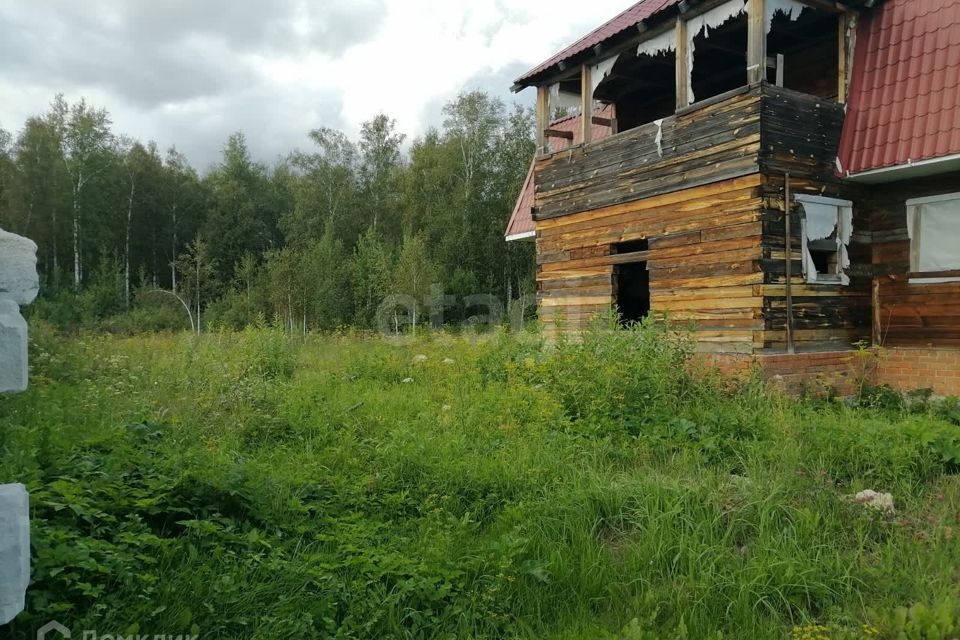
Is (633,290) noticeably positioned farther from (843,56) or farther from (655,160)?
(843,56)

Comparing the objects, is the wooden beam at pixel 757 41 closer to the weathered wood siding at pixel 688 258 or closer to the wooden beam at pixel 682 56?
the wooden beam at pixel 682 56

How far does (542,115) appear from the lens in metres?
11.1

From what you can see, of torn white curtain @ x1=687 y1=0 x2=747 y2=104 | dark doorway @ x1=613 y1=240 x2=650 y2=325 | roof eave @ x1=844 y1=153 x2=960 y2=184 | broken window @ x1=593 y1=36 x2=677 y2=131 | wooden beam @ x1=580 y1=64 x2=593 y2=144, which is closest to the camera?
roof eave @ x1=844 y1=153 x2=960 y2=184

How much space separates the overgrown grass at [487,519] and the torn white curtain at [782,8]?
16.5ft

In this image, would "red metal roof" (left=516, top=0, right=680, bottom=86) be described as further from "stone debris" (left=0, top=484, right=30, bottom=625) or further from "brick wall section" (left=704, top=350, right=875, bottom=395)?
"stone debris" (left=0, top=484, right=30, bottom=625)

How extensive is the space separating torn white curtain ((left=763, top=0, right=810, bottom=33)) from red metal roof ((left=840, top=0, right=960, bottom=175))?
1280 millimetres

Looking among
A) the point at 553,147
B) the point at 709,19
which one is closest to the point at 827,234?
the point at 709,19

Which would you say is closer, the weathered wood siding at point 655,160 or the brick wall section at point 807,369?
the brick wall section at point 807,369

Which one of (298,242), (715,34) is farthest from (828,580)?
(298,242)

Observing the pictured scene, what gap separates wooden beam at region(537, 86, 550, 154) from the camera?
11.0m

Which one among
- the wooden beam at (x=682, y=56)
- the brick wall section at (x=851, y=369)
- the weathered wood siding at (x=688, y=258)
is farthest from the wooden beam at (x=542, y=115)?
the brick wall section at (x=851, y=369)

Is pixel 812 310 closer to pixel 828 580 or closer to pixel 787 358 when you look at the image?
pixel 787 358

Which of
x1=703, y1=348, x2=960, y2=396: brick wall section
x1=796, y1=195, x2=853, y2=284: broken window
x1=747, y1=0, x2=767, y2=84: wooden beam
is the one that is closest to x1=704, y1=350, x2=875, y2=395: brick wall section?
x1=703, y1=348, x2=960, y2=396: brick wall section

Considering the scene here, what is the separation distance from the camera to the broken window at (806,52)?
8.73 metres
